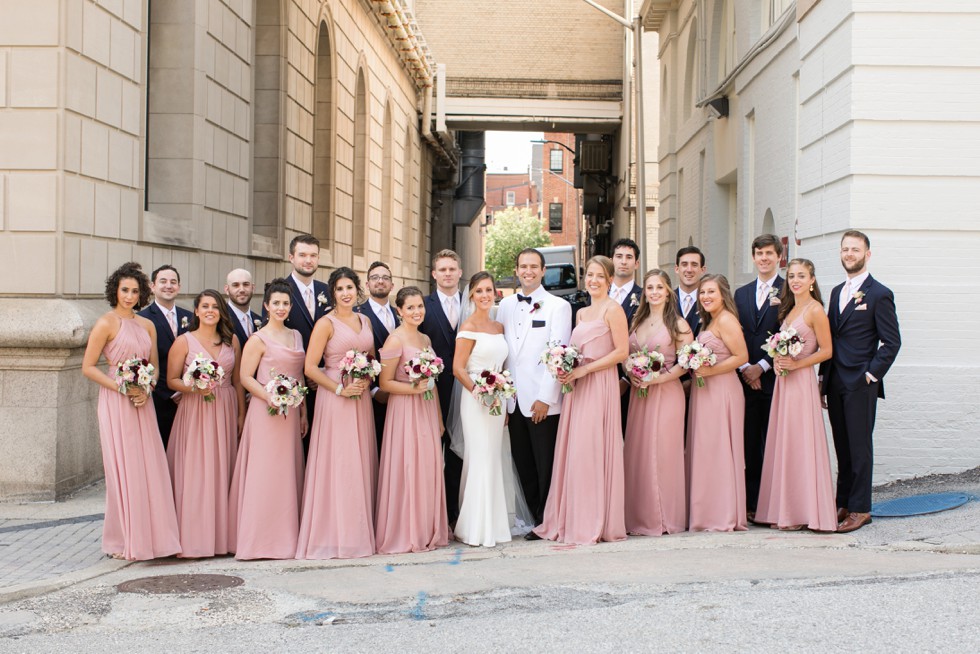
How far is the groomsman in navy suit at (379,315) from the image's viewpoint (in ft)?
29.2

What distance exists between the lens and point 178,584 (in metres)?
7.27

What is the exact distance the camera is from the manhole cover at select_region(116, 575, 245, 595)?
711 cm

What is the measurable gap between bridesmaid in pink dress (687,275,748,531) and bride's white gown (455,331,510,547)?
5.03ft

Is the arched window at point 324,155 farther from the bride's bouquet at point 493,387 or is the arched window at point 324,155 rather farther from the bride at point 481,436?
the bride's bouquet at point 493,387

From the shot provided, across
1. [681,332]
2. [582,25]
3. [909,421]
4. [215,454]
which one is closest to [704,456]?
[681,332]

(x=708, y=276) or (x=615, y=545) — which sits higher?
(x=708, y=276)

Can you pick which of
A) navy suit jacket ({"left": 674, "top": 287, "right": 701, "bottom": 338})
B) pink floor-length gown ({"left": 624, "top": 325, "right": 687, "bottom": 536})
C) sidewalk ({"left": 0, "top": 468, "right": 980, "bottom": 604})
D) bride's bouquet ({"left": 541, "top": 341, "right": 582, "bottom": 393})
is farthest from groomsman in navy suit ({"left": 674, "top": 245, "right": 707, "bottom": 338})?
sidewalk ({"left": 0, "top": 468, "right": 980, "bottom": 604})

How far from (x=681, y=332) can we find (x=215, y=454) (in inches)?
145

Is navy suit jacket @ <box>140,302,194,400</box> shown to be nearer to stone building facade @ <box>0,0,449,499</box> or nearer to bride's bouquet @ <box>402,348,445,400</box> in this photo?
stone building facade @ <box>0,0,449,499</box>

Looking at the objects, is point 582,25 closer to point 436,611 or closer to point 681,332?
point 681,332

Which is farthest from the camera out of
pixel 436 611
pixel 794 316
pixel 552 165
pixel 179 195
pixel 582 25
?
pixel 552 165

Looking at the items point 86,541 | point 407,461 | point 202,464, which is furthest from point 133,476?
point 407,461

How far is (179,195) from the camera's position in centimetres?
1354

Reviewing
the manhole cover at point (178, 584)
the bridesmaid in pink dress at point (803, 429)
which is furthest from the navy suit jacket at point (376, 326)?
the bridesmaid in pink dress at point (803, 429)
